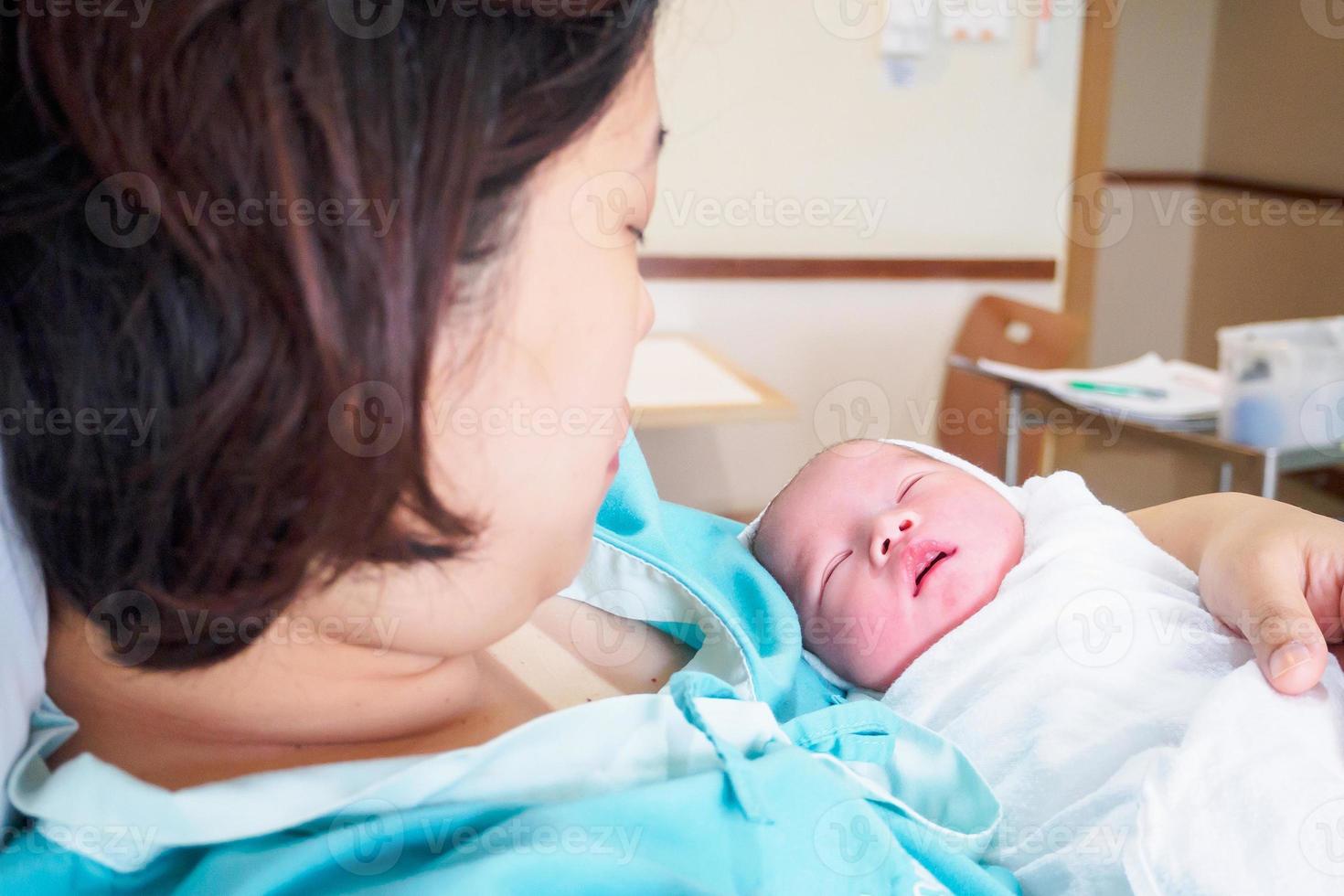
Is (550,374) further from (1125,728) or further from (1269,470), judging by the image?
(1269,470)

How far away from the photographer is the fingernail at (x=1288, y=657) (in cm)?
76

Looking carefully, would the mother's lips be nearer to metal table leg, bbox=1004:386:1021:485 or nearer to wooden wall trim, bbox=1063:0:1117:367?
metal table leg, bbox=1004:386:1021:485

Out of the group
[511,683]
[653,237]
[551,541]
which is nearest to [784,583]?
[511,683]

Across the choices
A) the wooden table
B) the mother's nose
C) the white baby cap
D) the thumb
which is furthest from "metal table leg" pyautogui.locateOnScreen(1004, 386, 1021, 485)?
the thumb

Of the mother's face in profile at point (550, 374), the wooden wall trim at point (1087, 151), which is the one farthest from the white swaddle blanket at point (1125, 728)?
the wooden wall trim at point (1087, 151)

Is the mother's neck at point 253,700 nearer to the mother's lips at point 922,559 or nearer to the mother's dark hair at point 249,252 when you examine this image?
the mother's dark hair at point 249,252

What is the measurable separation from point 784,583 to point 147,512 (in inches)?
29.1

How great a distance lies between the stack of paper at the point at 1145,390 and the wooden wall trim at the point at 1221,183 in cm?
220

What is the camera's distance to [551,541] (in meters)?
0.62

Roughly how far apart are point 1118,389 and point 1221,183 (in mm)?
3043

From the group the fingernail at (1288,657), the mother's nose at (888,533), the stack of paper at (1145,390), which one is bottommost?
the stack of paper at (1145,390)

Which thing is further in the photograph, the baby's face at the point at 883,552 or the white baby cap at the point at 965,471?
the white baby cap at the point at 965,471

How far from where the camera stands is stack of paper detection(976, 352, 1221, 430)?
2488 millimetres

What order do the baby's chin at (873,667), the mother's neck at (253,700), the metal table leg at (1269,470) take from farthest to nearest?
the metal table leg at (1269,470) → the baby's chin at (873,667) → the mother's neck at (253,700)
